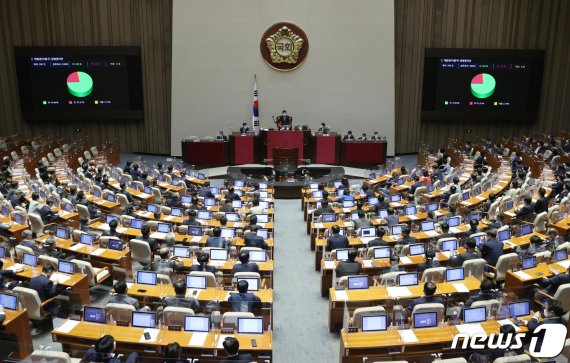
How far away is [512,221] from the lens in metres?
12.8

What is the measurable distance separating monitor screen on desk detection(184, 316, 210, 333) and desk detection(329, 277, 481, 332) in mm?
2234

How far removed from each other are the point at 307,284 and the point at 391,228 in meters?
2.37

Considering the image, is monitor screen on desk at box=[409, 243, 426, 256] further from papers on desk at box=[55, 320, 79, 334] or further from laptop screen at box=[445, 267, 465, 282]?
papers on desk at box=[55, 320, 79, 334]

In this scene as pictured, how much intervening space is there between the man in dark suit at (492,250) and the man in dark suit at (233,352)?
575 centimetres

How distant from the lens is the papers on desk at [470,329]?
23.4ft

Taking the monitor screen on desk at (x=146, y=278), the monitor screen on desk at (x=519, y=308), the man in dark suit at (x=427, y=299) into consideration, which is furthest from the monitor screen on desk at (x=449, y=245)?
the monitor screen on desk at (x=146, y=278)

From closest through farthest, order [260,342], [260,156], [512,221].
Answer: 1. [260,342]
2. [512,221]
3. [260,156]

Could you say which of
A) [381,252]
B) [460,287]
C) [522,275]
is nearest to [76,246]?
[381,252]

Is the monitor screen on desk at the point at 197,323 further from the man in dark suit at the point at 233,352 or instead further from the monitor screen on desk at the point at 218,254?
the monitor screen on desk at the point at 218,254

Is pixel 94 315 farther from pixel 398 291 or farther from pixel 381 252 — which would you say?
pixel 381 252

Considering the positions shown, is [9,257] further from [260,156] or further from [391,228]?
[260,156]

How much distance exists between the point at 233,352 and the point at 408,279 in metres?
3.66

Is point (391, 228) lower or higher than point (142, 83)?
lower

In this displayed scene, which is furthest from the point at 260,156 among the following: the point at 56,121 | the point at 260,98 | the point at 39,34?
the point at 39,34
